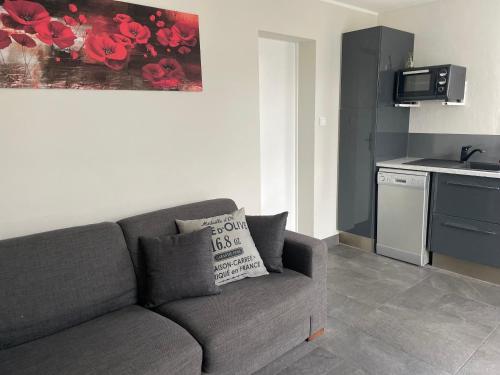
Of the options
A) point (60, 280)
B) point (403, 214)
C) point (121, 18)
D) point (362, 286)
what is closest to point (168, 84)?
point (121, 18)

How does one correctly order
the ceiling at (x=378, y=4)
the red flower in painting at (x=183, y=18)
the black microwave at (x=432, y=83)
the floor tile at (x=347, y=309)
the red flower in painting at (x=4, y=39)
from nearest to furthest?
the red flower in painting at (x=4, y=39)
the red flower in painting at (x=183, y=18)
the floor tile at (x=347, y=309)
the black microwave at (x=432, y=83)
the ceiling at (x=378, y=4)

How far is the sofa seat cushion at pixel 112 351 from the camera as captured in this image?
59.7 inches

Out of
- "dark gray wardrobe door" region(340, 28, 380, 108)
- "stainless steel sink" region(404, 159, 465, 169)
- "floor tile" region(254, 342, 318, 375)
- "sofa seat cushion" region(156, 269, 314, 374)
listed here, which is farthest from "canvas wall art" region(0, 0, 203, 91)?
"stainless steel sink" region(404, 159, 465, 169)

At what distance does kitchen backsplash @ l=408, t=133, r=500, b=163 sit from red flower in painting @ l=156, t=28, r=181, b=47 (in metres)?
2.62

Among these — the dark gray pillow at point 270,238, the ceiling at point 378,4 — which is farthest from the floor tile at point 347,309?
the ceiling at point 378,4

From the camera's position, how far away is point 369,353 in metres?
2.23

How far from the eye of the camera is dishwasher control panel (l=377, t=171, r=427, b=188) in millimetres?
3312

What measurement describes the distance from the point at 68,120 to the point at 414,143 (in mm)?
3246

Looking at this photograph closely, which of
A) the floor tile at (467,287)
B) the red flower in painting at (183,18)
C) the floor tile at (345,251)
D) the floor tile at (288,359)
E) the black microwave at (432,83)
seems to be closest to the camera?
the floor tile at (288,359)

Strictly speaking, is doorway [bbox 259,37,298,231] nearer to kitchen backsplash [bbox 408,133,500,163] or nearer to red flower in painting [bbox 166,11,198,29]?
red flower in painting [bbox 166,11,198,29]

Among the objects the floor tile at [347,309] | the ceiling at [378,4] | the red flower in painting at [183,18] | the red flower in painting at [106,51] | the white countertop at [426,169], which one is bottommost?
the floor tile at [347,309]

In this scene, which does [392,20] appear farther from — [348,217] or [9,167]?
[9,167]

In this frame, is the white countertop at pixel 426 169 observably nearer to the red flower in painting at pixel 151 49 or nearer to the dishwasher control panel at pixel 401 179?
the dishwasher control panel at pixel 401 179

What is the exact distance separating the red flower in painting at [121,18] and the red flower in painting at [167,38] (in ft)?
0.65
